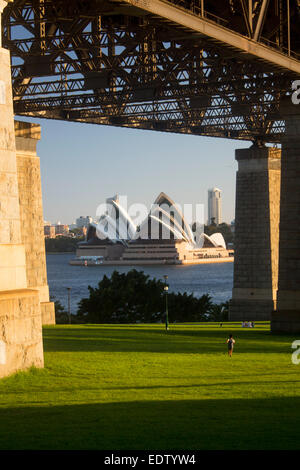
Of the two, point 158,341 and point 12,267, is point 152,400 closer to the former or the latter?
point 12,267

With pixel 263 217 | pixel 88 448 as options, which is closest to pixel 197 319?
pixel 263 217

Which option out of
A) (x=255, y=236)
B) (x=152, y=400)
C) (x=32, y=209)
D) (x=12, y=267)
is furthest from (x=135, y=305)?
(x=152, y=400)

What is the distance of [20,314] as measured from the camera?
2019cm

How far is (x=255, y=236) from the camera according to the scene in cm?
5784

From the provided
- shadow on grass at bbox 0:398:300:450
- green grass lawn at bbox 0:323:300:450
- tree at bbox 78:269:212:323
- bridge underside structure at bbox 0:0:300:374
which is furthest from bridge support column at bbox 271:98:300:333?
tree at bbox 78:269:212:323

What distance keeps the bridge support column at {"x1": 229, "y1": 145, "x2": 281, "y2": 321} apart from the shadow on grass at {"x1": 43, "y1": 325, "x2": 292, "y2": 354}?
51.8 ft

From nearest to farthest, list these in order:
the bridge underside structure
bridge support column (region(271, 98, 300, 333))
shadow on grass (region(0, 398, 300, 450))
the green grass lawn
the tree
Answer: shadow on grass (region(0, 398, 300, 450))
the green grass lawn
the bridge underside structure
bridge support column (region(271, 98, 300, 333))
the tree

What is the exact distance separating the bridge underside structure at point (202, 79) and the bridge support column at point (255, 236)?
70mm

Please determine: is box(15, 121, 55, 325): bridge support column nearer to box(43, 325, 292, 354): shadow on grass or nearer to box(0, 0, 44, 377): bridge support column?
box(43, 325, 292, 354): shadow on grass

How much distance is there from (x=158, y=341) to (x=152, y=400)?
15565mm

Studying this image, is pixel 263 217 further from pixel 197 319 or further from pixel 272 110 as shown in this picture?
pixel 197 319

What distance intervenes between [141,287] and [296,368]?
162ft

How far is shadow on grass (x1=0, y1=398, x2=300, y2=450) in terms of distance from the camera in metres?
13.9

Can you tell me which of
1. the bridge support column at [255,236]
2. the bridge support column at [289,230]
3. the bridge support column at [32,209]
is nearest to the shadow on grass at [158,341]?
the bridge support column at [289,230]
